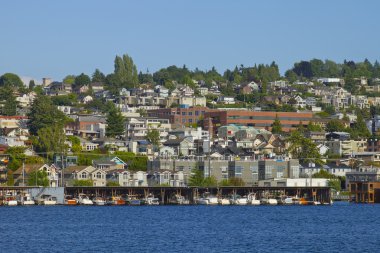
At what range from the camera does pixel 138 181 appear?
552ft

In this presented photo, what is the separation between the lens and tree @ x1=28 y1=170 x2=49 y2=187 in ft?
520

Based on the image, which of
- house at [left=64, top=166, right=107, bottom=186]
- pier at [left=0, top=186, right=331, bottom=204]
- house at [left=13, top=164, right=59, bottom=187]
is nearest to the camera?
pier at [left=0, top=186, right=331, bottom=204]

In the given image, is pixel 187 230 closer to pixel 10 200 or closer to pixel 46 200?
pixel 46 200

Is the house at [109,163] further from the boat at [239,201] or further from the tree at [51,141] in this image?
the boat at [239,201]

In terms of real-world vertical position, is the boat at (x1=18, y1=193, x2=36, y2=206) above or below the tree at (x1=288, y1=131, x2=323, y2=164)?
below

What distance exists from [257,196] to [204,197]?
753 cm

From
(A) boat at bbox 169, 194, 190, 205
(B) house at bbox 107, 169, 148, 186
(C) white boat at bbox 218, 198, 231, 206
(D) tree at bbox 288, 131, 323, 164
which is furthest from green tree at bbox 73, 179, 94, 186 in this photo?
(D) tree at bbox 288, 131, 323, 164

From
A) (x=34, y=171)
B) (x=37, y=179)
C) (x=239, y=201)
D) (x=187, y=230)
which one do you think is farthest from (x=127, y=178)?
(x=187, y=230)

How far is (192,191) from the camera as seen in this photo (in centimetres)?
15875

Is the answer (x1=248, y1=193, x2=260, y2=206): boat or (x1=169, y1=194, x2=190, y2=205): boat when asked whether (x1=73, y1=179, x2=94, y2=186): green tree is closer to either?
(x1=169, y1=194, x2=190, y2=205): boat

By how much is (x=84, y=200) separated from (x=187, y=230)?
57.1 m

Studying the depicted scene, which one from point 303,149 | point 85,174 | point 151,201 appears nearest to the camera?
point 151,201

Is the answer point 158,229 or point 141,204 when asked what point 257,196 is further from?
point 158,229

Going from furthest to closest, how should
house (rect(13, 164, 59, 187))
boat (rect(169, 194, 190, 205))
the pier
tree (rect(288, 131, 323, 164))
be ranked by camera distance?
tree (rect(288, 131, 323, 164)) → house (rect(13, 164, 59, 187)) → boat (rect(169, 194, 190, 205)) → the pier
